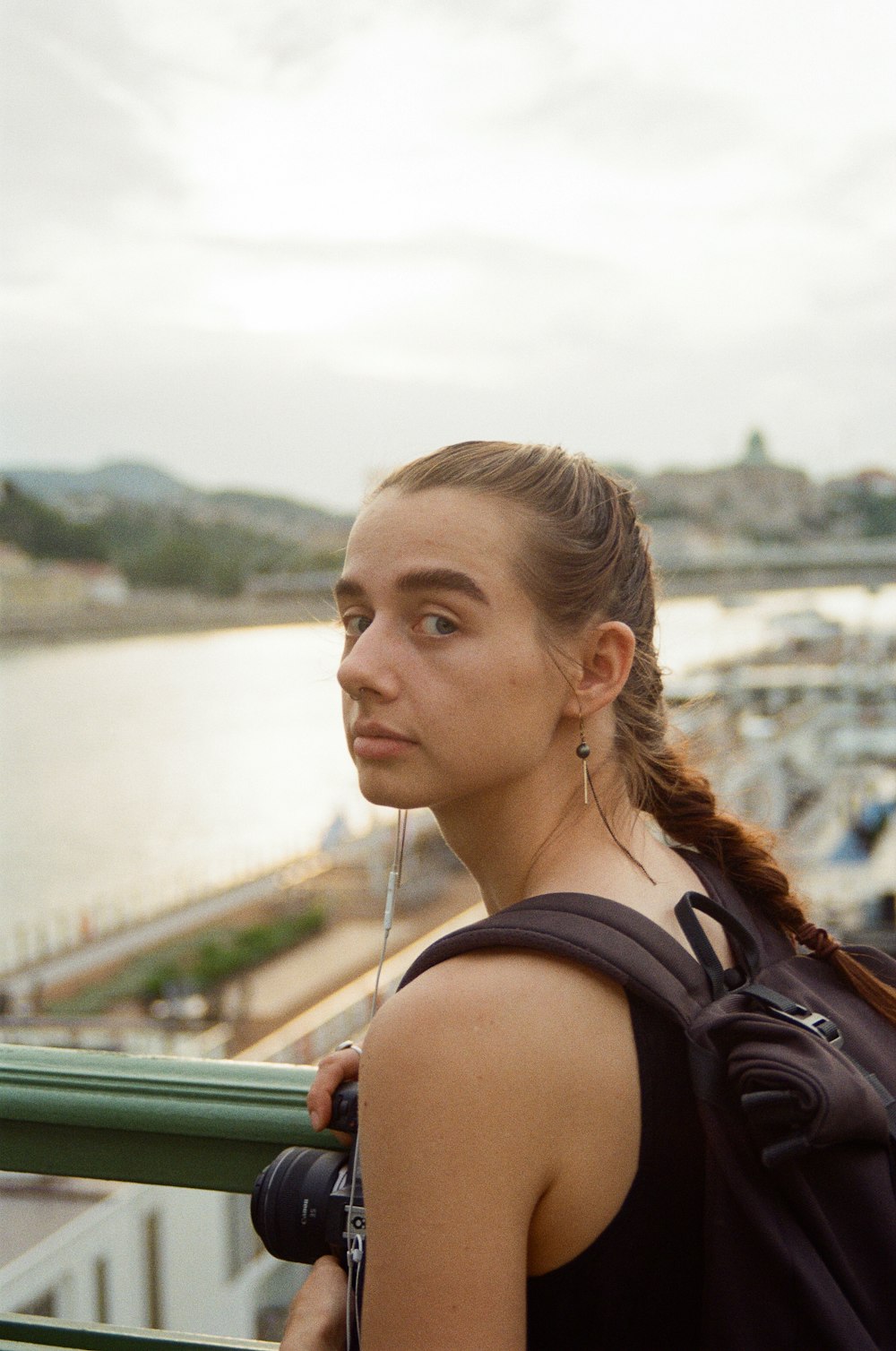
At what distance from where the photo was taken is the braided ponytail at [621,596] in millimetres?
802

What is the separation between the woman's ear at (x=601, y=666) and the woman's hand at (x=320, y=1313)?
0.36 metres

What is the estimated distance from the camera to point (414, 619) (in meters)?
0.79

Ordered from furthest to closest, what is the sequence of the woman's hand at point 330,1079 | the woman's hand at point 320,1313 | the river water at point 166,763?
1. the river water at point 166,763
2. the woman's hand at point 330,1079
3. the woman's hand at point 320,1313

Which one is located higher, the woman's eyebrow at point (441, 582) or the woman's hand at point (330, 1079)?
the woman's eyebrow at point (441, 582)

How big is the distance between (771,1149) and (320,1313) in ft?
0.95

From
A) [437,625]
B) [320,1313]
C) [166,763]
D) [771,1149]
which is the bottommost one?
[166,763]

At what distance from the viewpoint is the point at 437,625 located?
783mm

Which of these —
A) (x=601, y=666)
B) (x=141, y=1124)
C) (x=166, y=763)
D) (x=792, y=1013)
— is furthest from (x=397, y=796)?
(x=166, y=763)

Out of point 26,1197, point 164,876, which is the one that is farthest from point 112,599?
point 26,1197

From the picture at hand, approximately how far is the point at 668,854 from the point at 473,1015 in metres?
0.27

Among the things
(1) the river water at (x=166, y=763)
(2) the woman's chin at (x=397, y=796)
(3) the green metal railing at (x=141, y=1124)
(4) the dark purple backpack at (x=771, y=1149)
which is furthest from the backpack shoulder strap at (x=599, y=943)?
(1) the river water at (x=166, y=763)

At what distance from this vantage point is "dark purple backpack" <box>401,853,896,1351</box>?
600mm

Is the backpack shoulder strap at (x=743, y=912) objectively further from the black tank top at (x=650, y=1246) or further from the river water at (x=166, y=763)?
the river water at (x=166, y=763)

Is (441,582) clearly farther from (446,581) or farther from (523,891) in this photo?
(523,891)
